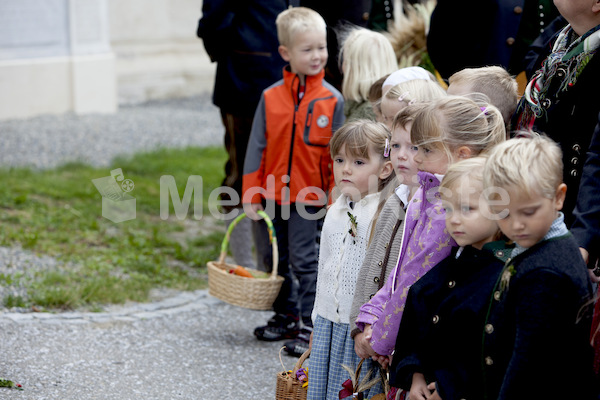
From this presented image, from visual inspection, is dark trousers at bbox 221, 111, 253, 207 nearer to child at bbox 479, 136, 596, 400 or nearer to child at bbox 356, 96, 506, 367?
child at bbox 356, 96, 506, 367

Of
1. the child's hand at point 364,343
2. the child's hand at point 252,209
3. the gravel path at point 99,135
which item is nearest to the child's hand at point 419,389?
the child's hand at point 364,343

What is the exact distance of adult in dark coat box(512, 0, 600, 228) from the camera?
277 cm

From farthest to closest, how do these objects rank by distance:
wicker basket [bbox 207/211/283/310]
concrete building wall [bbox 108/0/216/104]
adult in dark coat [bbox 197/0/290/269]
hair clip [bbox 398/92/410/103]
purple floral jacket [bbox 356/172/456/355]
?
concrete building wall [bbox 108/0/216/104] → adult in dark coat [bbox 197/0/290/269] → wicker basket [bbox 207/211/283/310] → hair clip [bbox 398/92/410/103] → purple floral jacket [bbox 356/172/456/355]

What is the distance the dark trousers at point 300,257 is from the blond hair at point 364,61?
74cm

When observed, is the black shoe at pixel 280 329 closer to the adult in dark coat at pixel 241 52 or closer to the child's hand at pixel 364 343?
the adult in dark coat at pixel 241 52

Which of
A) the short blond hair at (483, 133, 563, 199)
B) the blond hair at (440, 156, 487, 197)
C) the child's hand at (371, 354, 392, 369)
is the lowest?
the child's hand at (371, 354, 392, 369)

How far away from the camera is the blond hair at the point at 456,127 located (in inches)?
109

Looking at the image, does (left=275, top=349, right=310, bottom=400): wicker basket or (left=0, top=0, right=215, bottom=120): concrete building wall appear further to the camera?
(left=0, top=0, right=215, bottom=120): concrete building wall

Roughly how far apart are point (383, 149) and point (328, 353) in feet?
2.80

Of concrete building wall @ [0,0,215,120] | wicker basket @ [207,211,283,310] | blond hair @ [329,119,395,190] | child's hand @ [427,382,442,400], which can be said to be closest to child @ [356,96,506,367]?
child's hand @ [427,382,442,400]

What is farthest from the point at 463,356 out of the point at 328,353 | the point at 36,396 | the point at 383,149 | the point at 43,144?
the point at 43,144

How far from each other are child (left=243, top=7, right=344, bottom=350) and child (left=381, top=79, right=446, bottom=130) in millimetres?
1091

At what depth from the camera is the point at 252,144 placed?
4.81m

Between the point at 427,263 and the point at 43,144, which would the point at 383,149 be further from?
the point at 43,144
